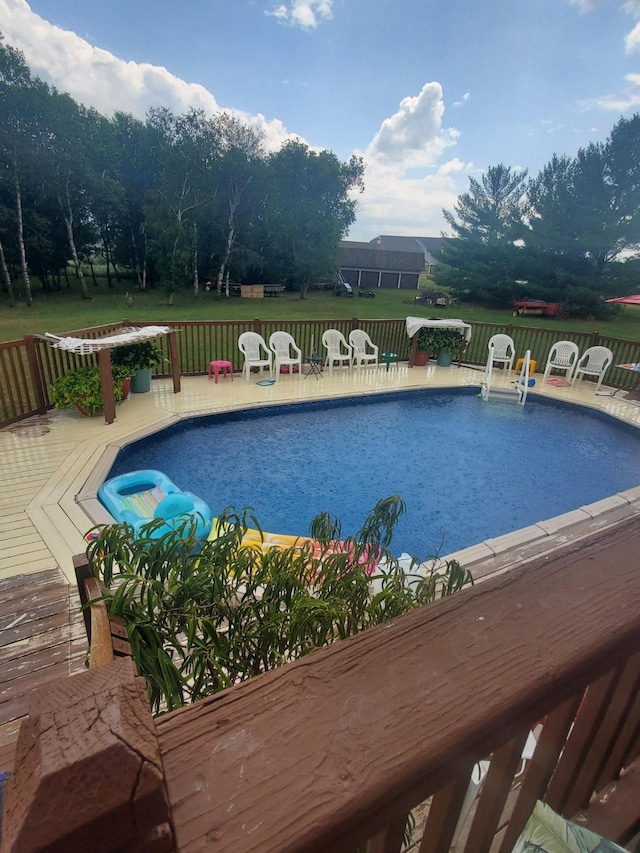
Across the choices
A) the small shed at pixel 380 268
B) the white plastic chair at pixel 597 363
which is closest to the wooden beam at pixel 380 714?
the white plastic chair at pixel 597 363

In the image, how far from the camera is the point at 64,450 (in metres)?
5.50

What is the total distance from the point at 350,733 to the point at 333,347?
10.1 m

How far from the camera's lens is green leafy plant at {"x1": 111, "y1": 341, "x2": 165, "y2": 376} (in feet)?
24.5

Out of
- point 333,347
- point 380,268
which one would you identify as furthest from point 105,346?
point 380,268

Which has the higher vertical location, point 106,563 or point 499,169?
point 499,169

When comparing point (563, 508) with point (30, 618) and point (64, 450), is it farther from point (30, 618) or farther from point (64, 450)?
point (64, 450)

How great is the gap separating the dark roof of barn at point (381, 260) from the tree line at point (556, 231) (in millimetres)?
10928

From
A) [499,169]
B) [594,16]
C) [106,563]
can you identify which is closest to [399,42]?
[594,16]

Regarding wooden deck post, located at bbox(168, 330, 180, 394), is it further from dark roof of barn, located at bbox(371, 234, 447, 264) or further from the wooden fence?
dark roof of barn, located at bbox(371, 234, 447, 264)

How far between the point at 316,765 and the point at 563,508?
19.8ft

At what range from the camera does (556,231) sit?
72.5ft

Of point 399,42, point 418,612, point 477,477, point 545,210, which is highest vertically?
point 399,42

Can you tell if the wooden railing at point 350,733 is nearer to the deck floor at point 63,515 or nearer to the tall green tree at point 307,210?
the deck floor at point 63,515

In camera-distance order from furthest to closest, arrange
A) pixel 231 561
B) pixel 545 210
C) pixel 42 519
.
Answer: pixel 545 210
pixel 42 519
pixel 231 561
